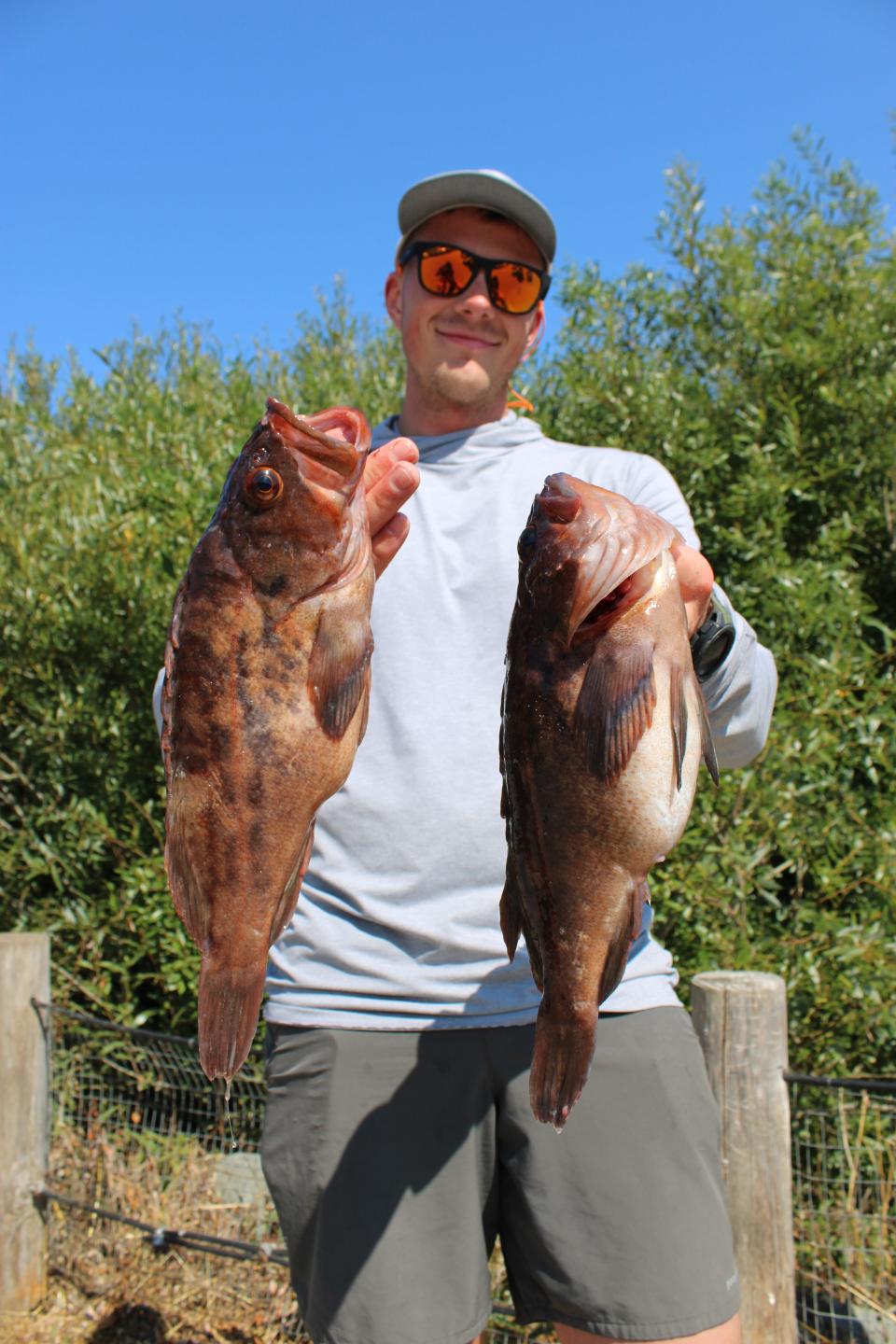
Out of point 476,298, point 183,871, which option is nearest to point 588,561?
point 183,871

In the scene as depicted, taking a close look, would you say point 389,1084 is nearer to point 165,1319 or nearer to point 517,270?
point 517,270

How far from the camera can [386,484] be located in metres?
1.96

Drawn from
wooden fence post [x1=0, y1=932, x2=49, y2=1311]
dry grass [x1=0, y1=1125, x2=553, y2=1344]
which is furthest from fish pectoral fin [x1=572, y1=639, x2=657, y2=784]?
wooden fence post [x1=0, y1=932, x2=49, y2=1311]

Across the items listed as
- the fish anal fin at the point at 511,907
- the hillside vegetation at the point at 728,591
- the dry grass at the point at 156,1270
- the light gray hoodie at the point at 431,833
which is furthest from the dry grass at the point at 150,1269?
the fish anal fin at the point at 511,907

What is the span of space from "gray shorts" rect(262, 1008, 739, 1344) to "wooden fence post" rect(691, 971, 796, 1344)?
3.11 feet

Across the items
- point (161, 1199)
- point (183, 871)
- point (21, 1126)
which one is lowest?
point (161, 1199)

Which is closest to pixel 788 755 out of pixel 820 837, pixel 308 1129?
pixel 820 837

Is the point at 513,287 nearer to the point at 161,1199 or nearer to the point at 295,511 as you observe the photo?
the point at 295,511

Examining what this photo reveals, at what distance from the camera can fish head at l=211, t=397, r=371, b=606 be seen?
190cm

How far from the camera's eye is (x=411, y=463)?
2023 mm

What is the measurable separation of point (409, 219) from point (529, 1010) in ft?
7.57

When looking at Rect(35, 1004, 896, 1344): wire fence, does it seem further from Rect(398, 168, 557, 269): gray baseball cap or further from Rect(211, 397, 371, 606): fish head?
Rect(398, 168, 557, 269): gray baseball cap

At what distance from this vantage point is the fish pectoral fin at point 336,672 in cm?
184

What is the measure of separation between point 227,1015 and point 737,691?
123 centimetres
